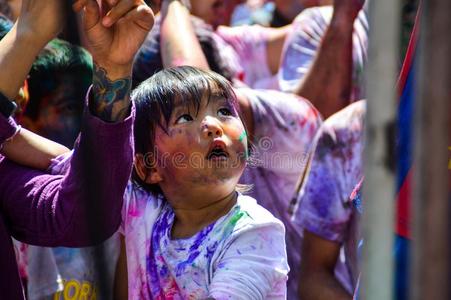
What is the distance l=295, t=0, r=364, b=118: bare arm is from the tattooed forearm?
6.02ft

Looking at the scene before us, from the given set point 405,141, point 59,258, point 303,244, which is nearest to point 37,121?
point 59,258

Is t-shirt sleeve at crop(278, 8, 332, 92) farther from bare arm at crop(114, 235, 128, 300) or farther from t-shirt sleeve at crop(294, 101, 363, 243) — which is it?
bare arm at crop(114, 235, 128, 300)

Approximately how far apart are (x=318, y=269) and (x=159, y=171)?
949 millimetres

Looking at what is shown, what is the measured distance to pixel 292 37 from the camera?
388 cm

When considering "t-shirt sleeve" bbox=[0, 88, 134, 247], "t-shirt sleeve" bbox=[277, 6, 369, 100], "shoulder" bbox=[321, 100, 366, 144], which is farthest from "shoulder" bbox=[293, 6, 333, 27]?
"t-shirt sleeve" bbox=[0, 88, 134, 247]

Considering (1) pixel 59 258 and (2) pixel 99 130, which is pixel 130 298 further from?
(1) pixel 59 258

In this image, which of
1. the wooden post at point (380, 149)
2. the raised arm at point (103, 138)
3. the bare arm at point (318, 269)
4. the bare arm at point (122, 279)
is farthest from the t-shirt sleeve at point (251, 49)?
the wooden post at point (380, 149)

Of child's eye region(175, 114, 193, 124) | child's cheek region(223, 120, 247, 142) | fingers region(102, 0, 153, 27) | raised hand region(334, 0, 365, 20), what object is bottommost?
raised hand region(334, 0, 365, 20)

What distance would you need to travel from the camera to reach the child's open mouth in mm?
1939

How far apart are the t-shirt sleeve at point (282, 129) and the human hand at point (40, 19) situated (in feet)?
4.28

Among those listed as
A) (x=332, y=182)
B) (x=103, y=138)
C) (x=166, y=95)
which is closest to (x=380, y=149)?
(x=103, y=138)

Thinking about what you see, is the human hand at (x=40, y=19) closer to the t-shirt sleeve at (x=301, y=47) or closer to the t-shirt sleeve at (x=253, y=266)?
the t-shirt sleeve at (x=253, y=266)

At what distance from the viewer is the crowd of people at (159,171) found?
5.30ft

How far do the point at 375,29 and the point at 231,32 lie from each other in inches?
129
